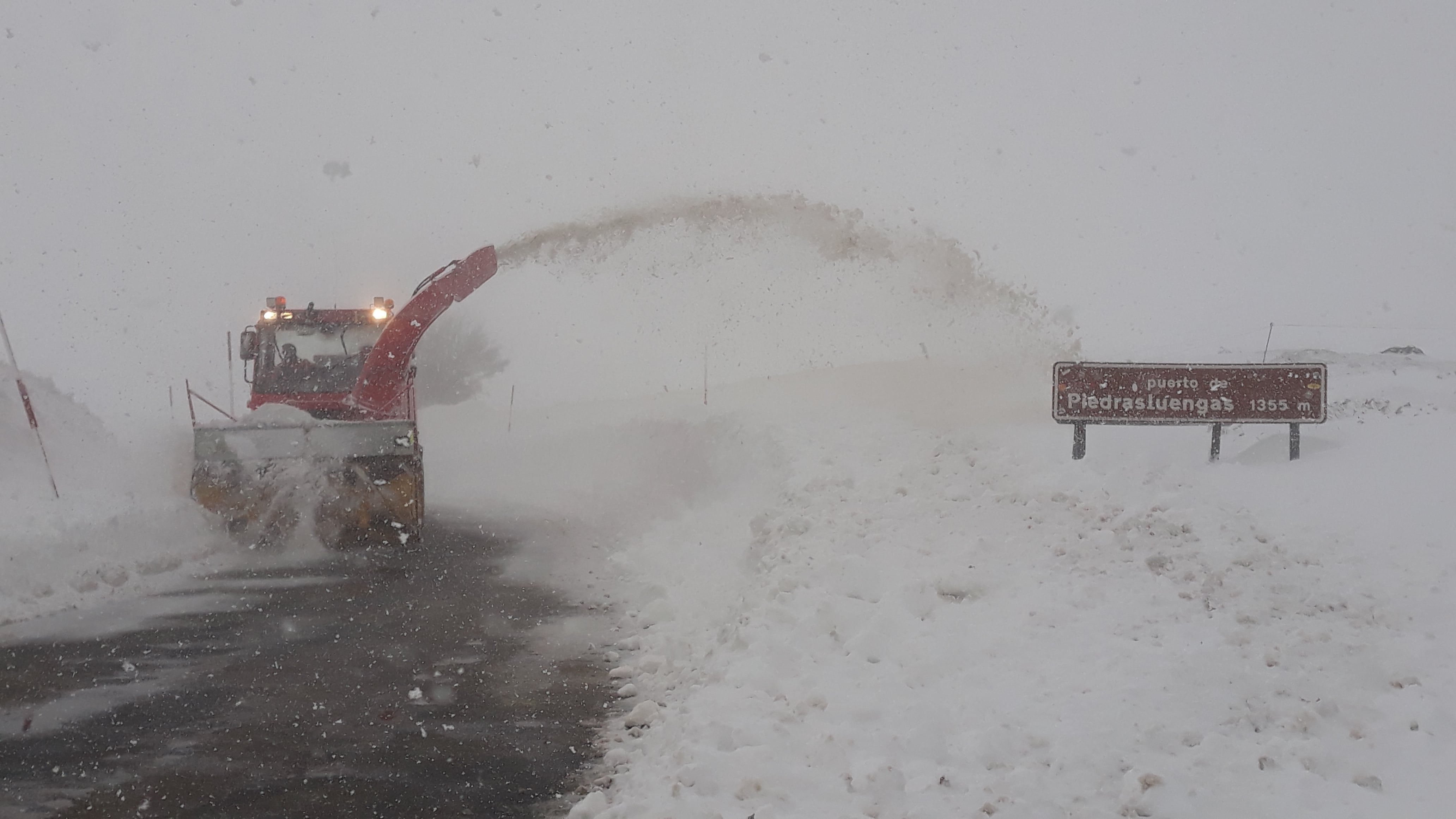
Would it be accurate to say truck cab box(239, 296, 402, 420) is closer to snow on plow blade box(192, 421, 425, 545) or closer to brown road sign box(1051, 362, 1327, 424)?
snow on plow blade box(192, 421, 425, 545)

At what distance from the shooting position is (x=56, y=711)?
6.15m

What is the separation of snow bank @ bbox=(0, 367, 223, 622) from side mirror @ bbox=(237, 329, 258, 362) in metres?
1.87

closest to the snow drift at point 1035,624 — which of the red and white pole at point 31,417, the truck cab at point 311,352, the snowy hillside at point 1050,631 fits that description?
the snowy hillside at point 1050,631

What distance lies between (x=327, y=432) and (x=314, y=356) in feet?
8.27

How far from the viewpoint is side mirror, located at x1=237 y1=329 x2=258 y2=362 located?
12836 mm

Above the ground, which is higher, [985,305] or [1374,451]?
[985,305]

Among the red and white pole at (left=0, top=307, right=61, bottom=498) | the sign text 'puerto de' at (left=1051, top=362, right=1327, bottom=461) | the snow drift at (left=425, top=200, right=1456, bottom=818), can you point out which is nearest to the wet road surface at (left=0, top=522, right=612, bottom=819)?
the snow drift at (left=425, top=200, right=1456, bottom=818)

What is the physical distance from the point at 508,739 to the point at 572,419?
839 inches

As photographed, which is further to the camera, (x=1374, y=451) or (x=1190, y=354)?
(x=1190, y=354)

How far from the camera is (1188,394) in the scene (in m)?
11.0

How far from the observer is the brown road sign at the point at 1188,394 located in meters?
10.7

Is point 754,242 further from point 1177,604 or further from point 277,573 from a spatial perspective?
point 1177,604

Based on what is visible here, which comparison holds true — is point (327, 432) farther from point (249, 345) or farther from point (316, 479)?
point (249, 345)

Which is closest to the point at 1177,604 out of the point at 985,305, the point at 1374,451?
the point at 1374,451
